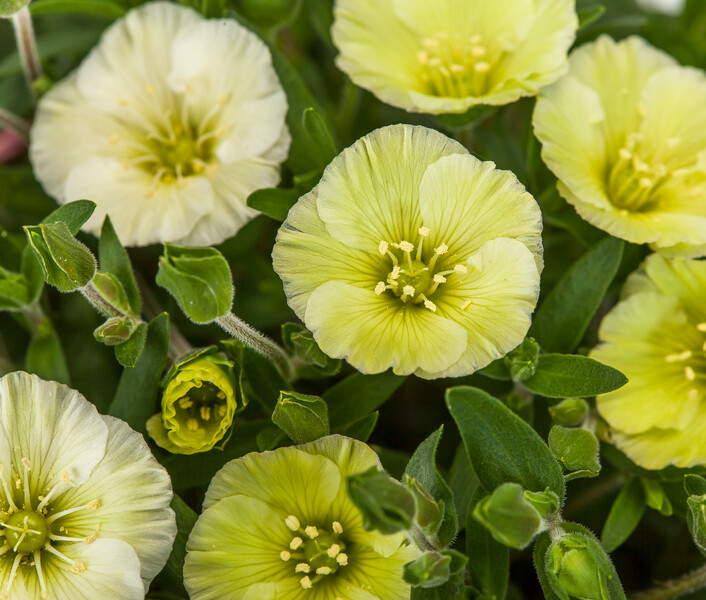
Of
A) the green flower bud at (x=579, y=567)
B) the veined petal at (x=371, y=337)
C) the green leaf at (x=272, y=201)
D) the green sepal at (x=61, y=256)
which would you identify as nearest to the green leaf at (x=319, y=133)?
the green leaf at (x=272, y=201)

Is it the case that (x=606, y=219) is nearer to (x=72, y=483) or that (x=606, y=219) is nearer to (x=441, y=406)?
(x=441, y=406)

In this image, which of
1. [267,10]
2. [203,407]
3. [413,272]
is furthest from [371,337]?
[267,10]

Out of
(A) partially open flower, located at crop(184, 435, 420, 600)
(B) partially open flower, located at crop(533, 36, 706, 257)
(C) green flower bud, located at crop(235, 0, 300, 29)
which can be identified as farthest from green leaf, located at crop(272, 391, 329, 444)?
(C) green flower bud, located at crop(235, 0, 300, 29)

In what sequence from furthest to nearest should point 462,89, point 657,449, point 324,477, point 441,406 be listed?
point 441,406 → point 462,89 → point 657,449 → point 324,477

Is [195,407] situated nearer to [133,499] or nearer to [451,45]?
[133,499]

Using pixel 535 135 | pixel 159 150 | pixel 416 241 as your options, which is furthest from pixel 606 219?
pixel 159 150
